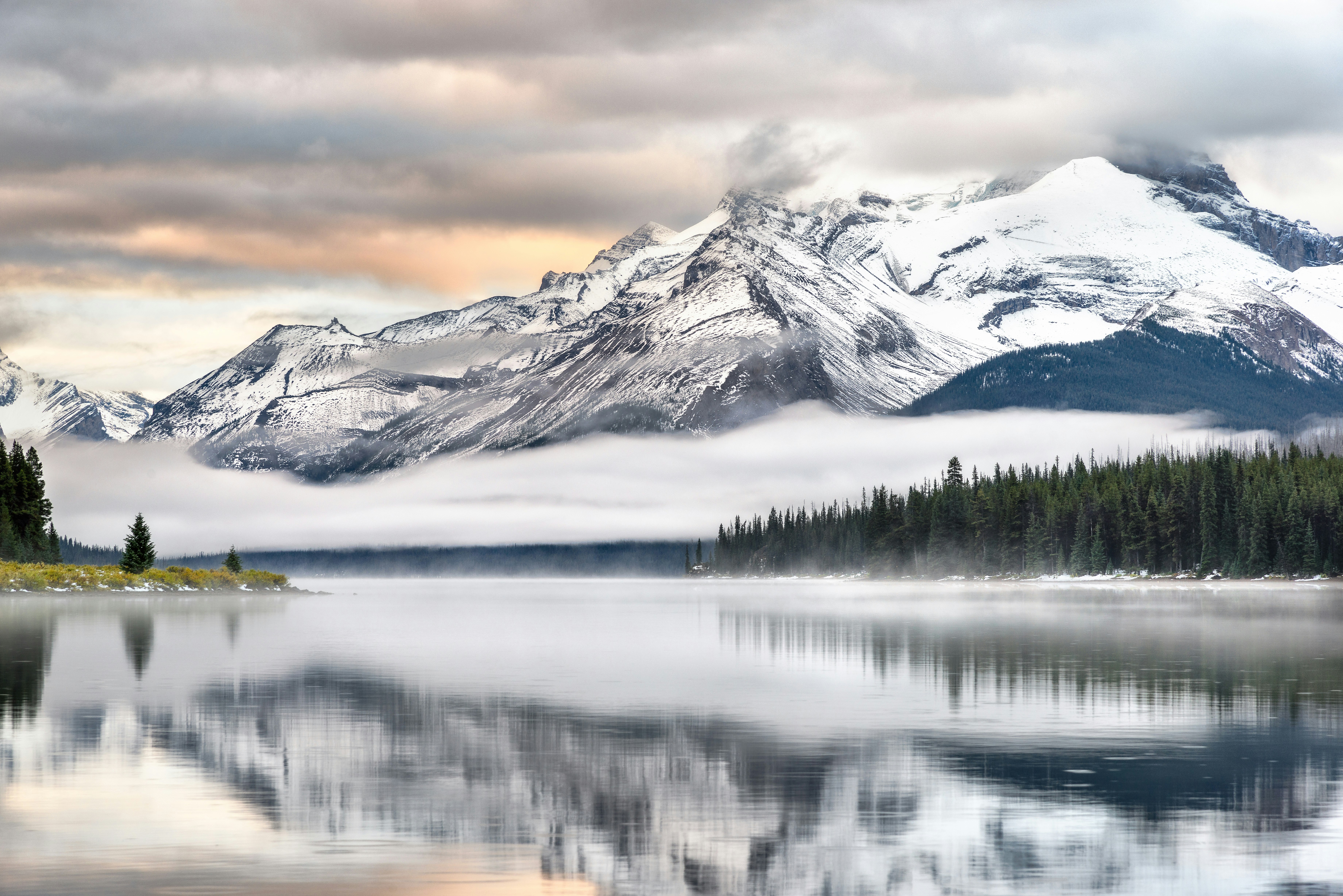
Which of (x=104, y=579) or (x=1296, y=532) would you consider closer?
(x=104, y=579)

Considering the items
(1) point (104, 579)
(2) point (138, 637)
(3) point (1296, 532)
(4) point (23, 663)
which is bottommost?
(1) point (104, 579)

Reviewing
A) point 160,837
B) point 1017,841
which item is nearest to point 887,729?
point 1017,841

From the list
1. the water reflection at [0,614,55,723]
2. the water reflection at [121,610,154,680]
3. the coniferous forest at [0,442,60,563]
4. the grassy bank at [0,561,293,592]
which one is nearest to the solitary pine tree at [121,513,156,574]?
the grassy bank at [0,561,293,592]

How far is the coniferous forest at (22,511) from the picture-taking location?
529 ft

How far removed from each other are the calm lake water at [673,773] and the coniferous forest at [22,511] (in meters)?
108

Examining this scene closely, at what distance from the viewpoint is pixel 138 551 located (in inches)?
7126

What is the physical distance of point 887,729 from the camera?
36250 millimetres

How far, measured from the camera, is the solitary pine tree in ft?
587

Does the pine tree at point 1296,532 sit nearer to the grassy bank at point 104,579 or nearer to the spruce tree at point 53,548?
the grassy bank at point 104,579

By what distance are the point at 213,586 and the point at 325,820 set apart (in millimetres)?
171412

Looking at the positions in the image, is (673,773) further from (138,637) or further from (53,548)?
(53,548)

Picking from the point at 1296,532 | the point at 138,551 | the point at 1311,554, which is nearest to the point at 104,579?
the point at 138,551

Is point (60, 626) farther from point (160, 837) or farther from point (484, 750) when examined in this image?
point (160, 837)

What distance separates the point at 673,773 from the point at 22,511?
157026 millimetres
